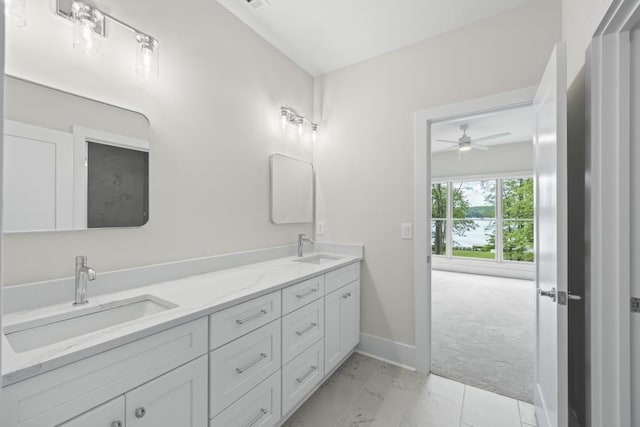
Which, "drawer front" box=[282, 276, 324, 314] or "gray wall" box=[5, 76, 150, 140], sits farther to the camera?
"drawer front" box=[282, 276, 324, 314]

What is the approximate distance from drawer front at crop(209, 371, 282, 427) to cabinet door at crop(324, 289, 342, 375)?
0.51 meters

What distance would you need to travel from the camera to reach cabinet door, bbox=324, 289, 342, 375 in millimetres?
1954

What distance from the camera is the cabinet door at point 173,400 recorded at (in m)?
0.95

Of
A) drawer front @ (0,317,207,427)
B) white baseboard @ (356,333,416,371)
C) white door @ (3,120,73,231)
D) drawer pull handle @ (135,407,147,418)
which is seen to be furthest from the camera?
white baseboard @ (356,333,416,371)

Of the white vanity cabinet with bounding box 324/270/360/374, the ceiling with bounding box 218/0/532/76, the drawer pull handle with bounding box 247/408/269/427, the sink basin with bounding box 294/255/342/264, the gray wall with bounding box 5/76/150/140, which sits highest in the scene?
the ceiling with bounding box 218/0/532/76

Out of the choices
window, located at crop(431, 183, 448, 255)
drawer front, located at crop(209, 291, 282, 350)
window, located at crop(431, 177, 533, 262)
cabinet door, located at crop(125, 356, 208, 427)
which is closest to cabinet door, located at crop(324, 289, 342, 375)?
drawer front, located at crop(209, 291, 282, 350)

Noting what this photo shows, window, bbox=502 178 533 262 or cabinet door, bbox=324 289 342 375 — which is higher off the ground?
window, bbox=502 178 533 262

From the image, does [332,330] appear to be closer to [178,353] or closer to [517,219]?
[178,353]

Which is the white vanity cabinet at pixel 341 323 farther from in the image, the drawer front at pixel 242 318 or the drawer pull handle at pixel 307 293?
the drawer front at pixel 242 318

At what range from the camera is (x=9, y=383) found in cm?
71

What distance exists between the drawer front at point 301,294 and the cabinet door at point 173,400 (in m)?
0.53

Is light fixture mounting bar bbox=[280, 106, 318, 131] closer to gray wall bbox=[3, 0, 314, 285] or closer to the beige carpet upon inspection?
gray wall bbox=[3, 0, 314, 285]

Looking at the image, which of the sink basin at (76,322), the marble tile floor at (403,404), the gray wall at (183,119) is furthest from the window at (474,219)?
the sink basin at (76,322)

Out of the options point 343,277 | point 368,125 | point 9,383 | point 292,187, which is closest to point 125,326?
point 9,383
